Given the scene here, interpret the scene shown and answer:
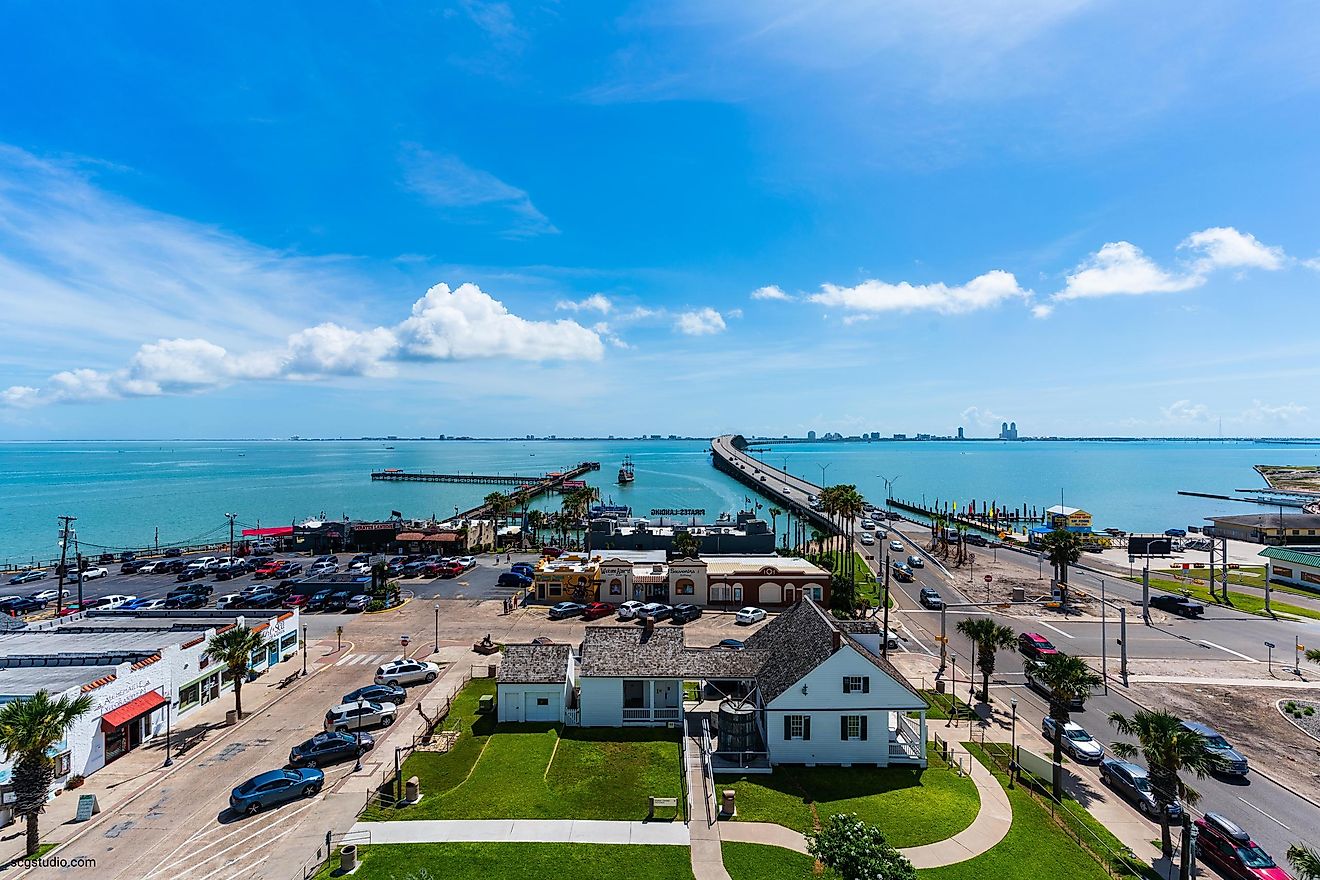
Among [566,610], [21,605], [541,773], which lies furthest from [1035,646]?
[21,605]

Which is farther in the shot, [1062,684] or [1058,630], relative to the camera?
[1058,630]

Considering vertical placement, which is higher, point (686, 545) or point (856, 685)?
point (856, 685)

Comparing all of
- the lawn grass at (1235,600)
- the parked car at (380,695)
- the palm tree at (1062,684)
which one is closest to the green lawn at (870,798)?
the palm tree at (1062,684)

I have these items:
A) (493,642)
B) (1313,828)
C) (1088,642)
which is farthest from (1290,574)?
(493,642)

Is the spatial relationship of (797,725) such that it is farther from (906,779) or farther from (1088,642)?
(1088,642)

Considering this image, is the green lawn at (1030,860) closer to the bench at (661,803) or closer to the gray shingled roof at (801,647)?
the gray shingled roof at (801,647)

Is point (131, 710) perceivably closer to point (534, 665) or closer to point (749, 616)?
point (534, 665)

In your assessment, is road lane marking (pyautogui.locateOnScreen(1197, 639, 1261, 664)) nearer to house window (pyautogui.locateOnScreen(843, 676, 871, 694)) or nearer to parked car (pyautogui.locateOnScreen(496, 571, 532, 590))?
house window (pyautogui.locateOnScreen(843, 676, 871, 694))

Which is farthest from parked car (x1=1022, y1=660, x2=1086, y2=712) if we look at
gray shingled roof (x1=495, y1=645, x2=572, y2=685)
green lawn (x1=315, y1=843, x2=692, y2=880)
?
gray shingled roof (x1=495, y1=645, x2=572, y2=685)
